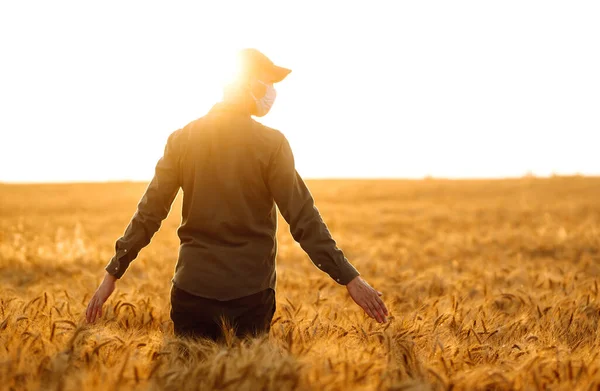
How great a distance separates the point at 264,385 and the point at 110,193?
3389 centimetres

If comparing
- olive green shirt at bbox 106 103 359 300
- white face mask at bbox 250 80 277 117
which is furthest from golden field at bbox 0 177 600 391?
white face mask at bbox 250 80 277 117

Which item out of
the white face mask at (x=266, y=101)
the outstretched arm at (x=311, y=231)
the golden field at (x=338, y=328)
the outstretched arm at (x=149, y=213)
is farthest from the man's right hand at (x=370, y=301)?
the outstretched arm at (x=149, y=213)

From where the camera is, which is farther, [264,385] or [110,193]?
[110,193]

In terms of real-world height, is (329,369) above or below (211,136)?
below

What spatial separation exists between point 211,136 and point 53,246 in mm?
7539

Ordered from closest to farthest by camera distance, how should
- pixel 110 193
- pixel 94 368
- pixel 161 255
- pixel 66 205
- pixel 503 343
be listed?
pixel 94 368 → pixel 503 343 → pixel 161 255 → pixel 66 205 → pixel 110 193

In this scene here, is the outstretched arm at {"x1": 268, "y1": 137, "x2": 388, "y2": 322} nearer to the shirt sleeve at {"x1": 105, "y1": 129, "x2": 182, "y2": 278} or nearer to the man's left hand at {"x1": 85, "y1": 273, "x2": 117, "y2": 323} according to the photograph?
the shirt sleeve at {"x1": 105, "y1": 129, "x2": 182, "y2": 278}

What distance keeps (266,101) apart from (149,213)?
0.96m

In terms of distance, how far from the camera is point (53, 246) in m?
10.2

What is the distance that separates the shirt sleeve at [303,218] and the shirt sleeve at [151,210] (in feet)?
1.99

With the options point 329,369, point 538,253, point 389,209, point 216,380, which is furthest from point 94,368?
point 389,209

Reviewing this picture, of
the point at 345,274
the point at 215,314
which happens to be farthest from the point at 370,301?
the point at 215,314

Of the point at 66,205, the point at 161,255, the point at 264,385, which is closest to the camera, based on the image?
the point at 264,385

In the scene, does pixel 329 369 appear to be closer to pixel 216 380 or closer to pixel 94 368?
pixel 216 380
